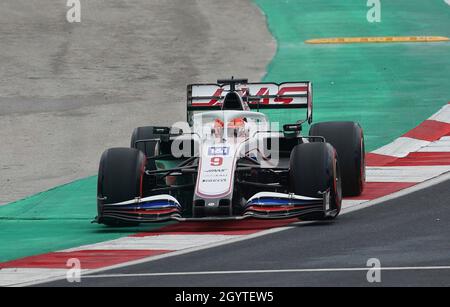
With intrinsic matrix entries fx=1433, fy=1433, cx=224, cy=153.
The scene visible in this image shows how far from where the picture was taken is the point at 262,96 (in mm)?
18031

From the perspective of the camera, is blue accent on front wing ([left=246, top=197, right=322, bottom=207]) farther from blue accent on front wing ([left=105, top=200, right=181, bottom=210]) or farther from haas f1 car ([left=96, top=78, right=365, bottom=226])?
blue accent on front wing ([left=105, top=200, right=181, bottom=210])

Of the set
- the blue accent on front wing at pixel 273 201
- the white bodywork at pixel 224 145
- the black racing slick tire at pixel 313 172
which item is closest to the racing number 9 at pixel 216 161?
the white bodywork at pixel 224 145

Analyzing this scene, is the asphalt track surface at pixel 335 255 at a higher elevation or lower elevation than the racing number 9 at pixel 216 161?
lower

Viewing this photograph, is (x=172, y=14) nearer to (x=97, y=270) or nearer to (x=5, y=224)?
(x=5, y=224)

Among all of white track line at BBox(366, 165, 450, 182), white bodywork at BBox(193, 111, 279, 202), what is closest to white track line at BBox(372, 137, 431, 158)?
white track line at BBox(366, 165, 450, 182)

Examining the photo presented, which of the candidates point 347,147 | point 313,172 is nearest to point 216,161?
point 313,172

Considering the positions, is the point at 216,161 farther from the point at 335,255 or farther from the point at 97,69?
the point at 97,69

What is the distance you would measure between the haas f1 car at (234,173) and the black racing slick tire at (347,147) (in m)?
0.01

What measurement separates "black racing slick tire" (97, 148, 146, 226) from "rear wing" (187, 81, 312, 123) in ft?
8.42

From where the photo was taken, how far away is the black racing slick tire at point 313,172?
50.1 feet

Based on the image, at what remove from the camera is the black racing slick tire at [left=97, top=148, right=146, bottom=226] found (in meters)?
15.6

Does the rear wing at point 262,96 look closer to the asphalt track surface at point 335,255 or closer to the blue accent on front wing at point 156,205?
the asphalt track surface at point 335,255

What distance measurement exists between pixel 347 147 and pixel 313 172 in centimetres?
184

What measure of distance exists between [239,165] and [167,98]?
1072 centimetres
